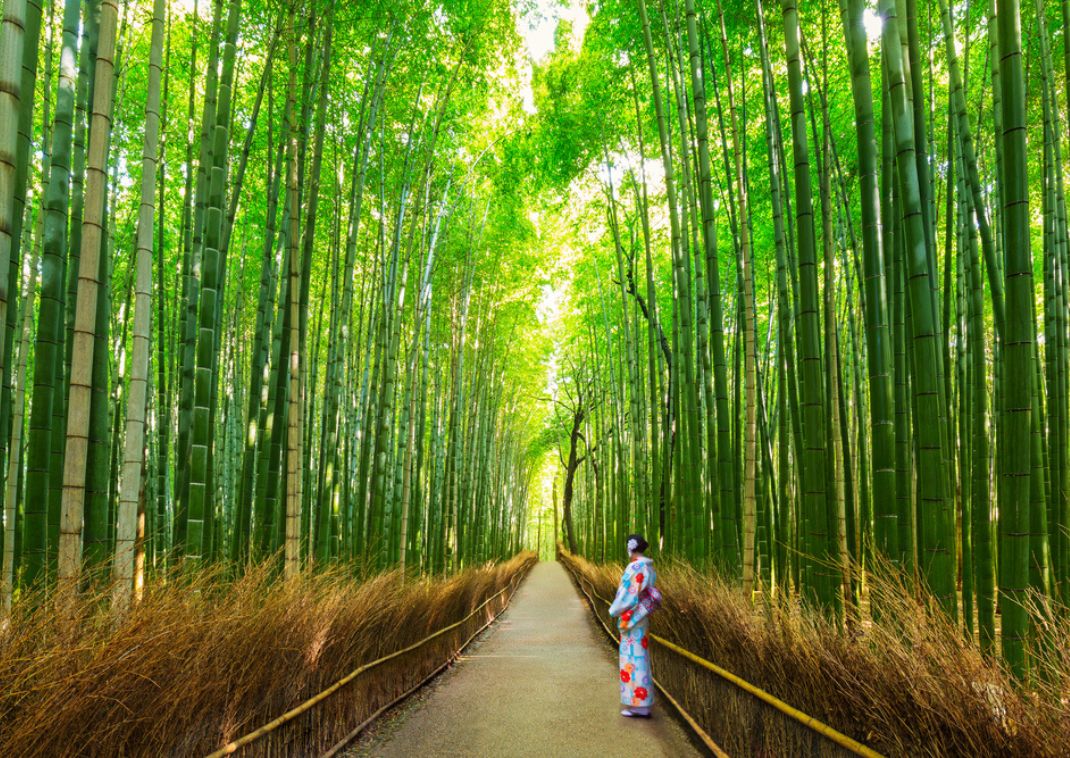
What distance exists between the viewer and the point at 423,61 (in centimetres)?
559

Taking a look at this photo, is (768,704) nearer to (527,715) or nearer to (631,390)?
(527,715)

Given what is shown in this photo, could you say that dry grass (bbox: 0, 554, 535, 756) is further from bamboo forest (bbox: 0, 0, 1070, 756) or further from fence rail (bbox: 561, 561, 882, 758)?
fence rail (bbox: 561, 561, 882, 758)

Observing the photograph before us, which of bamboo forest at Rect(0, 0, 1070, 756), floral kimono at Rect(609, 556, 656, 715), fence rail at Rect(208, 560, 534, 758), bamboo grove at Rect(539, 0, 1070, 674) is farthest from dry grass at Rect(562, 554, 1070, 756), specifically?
fence rail at Rect(208, 560, 534, 758)

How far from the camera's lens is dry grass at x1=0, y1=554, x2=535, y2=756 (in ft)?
4.60

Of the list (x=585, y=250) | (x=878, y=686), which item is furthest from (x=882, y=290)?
(x=585, y=250)

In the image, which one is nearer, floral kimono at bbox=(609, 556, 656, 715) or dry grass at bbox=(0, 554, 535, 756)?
dry grass at bbox=(0, 554, 535, 756)

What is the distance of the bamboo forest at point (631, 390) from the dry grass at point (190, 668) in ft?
0.05

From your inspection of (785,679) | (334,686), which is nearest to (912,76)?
(785,679)

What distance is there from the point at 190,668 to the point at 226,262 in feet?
13.9

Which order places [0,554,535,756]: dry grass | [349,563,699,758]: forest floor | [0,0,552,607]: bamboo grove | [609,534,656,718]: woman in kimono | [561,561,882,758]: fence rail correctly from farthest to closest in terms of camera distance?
[609,534,656,718]: woman in kimono
[349,563,699,758]: forest floor
[0,0,552,607]: bamboo grove
[561,561,882,758]: fence rail
[0,554,535,756]: dry grass

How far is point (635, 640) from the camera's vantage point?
12.9ft

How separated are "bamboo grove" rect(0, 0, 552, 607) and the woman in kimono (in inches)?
72.2

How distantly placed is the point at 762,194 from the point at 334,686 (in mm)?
5443

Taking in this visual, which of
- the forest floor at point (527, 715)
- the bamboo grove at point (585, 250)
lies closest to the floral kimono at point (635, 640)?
the forest floor at point (527, 715)
